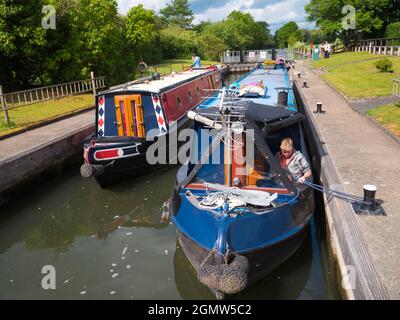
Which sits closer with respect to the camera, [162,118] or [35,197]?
[35,197]

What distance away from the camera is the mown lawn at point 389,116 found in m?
9.91

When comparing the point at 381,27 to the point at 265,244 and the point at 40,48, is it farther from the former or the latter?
the point at 265,244

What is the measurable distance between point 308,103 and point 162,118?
23.8ft

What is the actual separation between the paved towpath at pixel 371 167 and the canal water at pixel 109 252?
1.08 metres

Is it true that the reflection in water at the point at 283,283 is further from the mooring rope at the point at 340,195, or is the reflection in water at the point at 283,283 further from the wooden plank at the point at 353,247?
the mooring rope at the point at 340,195

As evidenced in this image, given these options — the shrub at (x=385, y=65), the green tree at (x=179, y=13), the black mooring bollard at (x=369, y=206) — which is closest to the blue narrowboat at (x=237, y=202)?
the black mooring bollard at (x=369, y=206)

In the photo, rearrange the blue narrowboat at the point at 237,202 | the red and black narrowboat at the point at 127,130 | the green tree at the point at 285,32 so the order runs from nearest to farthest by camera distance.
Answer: the blue narrowboat at the point at 237,202, the red and black narrowboat at the point at 127,130, the green tree at the point at 285,32

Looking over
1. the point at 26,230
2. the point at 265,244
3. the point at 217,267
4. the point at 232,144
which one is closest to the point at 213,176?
the point at 232,144

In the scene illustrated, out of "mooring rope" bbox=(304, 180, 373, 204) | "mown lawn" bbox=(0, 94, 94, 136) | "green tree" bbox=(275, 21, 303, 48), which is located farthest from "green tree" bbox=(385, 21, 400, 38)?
"green tree" bbox=(275, 21, 303, 48)

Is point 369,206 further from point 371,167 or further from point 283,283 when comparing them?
point 371,167

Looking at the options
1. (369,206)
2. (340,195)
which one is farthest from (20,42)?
(369,206)

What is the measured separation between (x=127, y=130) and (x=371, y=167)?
579cm

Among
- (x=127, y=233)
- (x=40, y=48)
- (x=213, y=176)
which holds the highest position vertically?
(x=40, y=48)

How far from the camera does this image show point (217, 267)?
4.32 m
